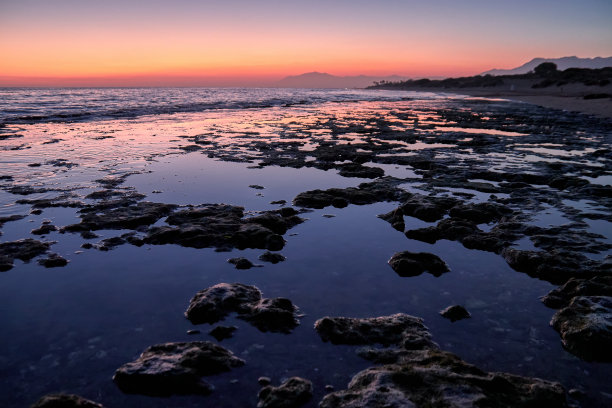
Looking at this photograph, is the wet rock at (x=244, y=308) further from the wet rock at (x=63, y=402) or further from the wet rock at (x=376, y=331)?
the wet rock at (x=63, y=402)

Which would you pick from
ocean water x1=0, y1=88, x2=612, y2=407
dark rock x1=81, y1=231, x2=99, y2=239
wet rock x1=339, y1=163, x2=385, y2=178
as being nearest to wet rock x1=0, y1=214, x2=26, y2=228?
ocean water x1=0, y1=88, x2=612, y2=407

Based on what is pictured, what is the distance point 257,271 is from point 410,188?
20.0ft

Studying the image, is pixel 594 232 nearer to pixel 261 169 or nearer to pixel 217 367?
pixel 217 367

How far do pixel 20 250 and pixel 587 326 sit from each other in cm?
823

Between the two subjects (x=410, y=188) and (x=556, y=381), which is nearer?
(x=556, y=381)

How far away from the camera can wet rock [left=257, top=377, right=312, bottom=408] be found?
3.32 m

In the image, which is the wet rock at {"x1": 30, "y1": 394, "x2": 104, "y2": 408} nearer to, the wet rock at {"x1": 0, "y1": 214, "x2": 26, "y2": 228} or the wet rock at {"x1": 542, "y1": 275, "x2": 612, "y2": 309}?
the wet rock at {"x1": 542, "y1": 275, "x2": 612, "y2": 309}

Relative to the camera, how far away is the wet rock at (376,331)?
14.0ft

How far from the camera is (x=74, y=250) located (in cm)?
668

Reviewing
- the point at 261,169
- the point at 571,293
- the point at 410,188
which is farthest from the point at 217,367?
the point at 261,169

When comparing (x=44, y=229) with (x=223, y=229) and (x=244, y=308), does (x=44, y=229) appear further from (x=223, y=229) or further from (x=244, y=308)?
(x=244, y=308)

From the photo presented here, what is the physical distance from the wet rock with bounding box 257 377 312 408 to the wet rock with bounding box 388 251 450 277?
2.85m

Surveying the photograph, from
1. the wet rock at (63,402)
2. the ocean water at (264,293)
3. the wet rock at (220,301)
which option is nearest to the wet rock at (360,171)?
the ocean water at (264,293)

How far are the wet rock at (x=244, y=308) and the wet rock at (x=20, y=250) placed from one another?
131 inches
